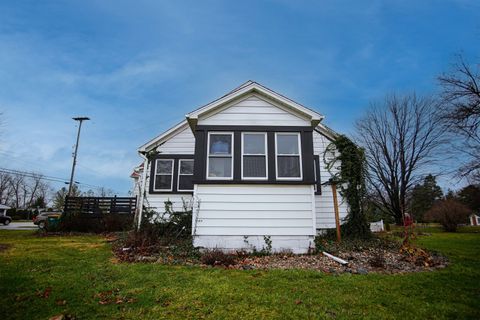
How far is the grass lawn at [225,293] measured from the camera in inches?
148

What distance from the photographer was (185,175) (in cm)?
1408

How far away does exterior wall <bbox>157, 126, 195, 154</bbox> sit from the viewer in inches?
563

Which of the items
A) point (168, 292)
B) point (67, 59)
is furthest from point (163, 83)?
point (168, 292)

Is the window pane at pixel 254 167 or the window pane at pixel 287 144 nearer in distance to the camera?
the window pane at pixel 254 167

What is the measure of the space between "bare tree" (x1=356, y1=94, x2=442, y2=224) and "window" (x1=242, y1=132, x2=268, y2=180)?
53.5ft

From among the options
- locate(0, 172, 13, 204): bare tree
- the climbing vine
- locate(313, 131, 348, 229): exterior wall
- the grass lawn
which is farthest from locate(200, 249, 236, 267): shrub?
locate(0, 172, 13, 204): bare tree

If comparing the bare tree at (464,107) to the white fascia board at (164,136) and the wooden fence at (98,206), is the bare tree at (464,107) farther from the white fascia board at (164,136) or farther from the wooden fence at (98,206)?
the wooden fence at (98,206)

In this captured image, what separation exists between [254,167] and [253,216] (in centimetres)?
157

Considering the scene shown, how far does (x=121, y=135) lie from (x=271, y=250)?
26.0m

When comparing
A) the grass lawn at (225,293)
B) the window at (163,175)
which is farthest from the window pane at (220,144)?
the window at (163,175)

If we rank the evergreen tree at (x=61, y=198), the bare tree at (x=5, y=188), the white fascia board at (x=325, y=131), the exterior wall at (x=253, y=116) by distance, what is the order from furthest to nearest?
1. the bare tree at (x=5, y=188)
2. the evergreen tree at (x=61, y=198)
3. the white fascia board at (x=325, y=131)
4. the exterior wall at (x=253, y=116)

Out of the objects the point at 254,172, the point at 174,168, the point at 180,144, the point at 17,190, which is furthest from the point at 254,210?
the point at 17,190

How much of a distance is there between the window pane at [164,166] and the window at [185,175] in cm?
56

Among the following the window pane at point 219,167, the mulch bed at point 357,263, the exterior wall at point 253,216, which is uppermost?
the window pane at point 219,167
